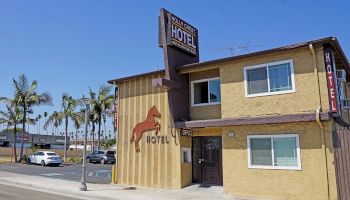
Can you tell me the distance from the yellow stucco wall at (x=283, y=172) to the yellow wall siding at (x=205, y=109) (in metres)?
1.33

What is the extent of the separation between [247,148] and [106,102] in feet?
103

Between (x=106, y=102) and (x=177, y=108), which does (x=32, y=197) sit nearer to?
(x=177, y=108)

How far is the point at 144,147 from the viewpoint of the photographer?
18.7 metres

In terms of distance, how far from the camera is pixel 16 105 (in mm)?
39031

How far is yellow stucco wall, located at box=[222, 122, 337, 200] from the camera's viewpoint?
42.9 feet

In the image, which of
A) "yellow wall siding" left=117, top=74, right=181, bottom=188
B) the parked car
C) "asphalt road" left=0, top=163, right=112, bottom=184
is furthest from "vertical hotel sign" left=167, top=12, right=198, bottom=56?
the parked car

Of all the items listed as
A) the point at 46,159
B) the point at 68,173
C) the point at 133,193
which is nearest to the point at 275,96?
the point at 133,193

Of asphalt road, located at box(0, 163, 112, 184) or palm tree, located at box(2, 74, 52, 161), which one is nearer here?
asphalt road, located at box(0, 163, 112, 184)

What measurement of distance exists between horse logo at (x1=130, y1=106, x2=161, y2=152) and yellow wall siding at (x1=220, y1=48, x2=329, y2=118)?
3990 mm

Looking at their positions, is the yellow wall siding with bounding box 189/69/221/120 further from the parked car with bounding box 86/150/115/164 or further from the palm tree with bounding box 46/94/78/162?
the palm tree with bounding box 46/94/78/162

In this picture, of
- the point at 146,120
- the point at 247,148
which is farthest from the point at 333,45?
the point at 146,120

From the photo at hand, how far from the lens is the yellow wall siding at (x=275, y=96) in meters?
13.7

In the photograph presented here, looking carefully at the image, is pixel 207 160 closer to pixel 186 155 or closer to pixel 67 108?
pixel 186 155

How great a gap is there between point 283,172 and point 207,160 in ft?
15.3
